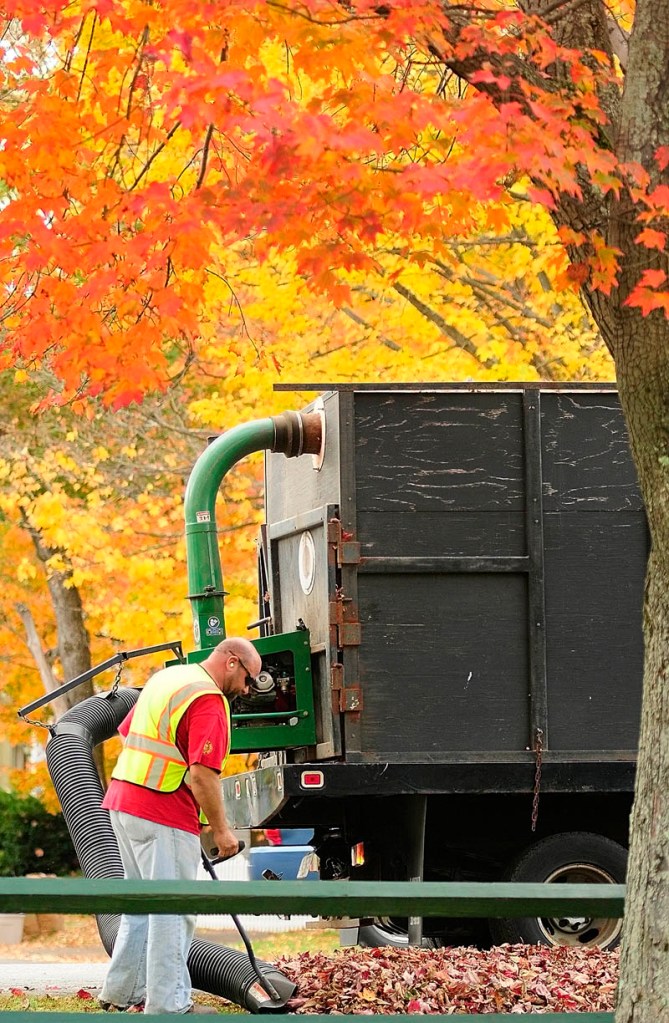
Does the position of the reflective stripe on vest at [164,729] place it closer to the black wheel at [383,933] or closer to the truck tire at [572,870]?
the truck tire at [572,870]

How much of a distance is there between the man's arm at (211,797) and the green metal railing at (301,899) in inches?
50.7

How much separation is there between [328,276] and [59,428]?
1261 centimetres

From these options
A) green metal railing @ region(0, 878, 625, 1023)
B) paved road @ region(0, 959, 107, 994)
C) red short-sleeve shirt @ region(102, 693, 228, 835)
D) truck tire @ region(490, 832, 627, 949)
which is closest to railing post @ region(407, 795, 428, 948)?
truck tire @ region(490, 832, 627, 949)

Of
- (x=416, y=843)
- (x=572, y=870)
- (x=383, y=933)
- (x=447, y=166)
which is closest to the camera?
(x=447, y=166)

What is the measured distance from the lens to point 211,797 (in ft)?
21.1

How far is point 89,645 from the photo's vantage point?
21.0 metres

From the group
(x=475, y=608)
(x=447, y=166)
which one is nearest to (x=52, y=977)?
(x=475, y=608)

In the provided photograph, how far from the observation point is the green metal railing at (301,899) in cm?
496

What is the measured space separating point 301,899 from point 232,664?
1814 millimetres

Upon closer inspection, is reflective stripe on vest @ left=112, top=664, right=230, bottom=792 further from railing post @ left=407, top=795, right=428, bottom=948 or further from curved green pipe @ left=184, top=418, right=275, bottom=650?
curved green pipe @ left=184, top=418, right=275, bottom=650

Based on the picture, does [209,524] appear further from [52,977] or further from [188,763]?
[52,977]

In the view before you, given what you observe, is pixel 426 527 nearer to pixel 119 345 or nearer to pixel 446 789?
pixel 446 789

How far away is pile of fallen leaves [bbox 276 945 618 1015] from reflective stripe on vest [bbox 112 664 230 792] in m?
1.30

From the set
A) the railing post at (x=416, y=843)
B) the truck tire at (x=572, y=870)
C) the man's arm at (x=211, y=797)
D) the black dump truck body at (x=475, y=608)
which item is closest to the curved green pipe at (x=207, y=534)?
the black dump truck body at (x=475, y=608)
